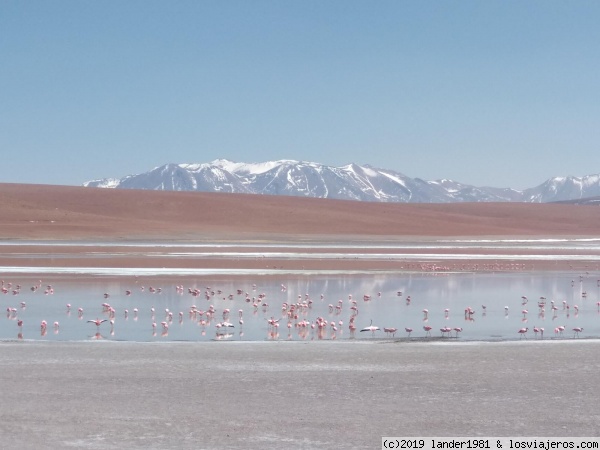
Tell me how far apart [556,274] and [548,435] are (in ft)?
82.8

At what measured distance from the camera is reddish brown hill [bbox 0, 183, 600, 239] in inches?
2552

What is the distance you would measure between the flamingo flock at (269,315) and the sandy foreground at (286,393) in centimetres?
176

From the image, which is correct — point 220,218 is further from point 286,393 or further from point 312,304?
point 286,393

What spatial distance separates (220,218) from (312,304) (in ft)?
204

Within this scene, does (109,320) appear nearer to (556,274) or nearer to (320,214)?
(556,274)

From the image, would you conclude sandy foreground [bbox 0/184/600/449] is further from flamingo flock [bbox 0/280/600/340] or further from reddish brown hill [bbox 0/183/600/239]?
reddish brown hill [bbox 0/183/600/239]

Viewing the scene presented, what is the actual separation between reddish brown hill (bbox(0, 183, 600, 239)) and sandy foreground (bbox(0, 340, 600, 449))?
4497 centimetres

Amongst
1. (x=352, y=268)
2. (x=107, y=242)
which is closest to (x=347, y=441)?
(x=352, y=268)

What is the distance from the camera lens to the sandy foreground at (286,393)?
8039 millimetres

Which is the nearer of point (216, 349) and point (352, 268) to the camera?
point (216, 349)

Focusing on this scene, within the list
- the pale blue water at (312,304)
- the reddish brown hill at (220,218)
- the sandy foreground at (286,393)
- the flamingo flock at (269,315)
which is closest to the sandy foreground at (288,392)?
the sandy foreground at (286,393)

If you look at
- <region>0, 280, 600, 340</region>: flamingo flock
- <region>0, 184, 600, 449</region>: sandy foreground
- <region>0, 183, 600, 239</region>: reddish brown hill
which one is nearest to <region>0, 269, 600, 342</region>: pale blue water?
<region>0, 280, 600, 340</region>: flamingo flock

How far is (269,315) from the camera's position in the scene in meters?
18.3

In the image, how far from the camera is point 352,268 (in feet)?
110
